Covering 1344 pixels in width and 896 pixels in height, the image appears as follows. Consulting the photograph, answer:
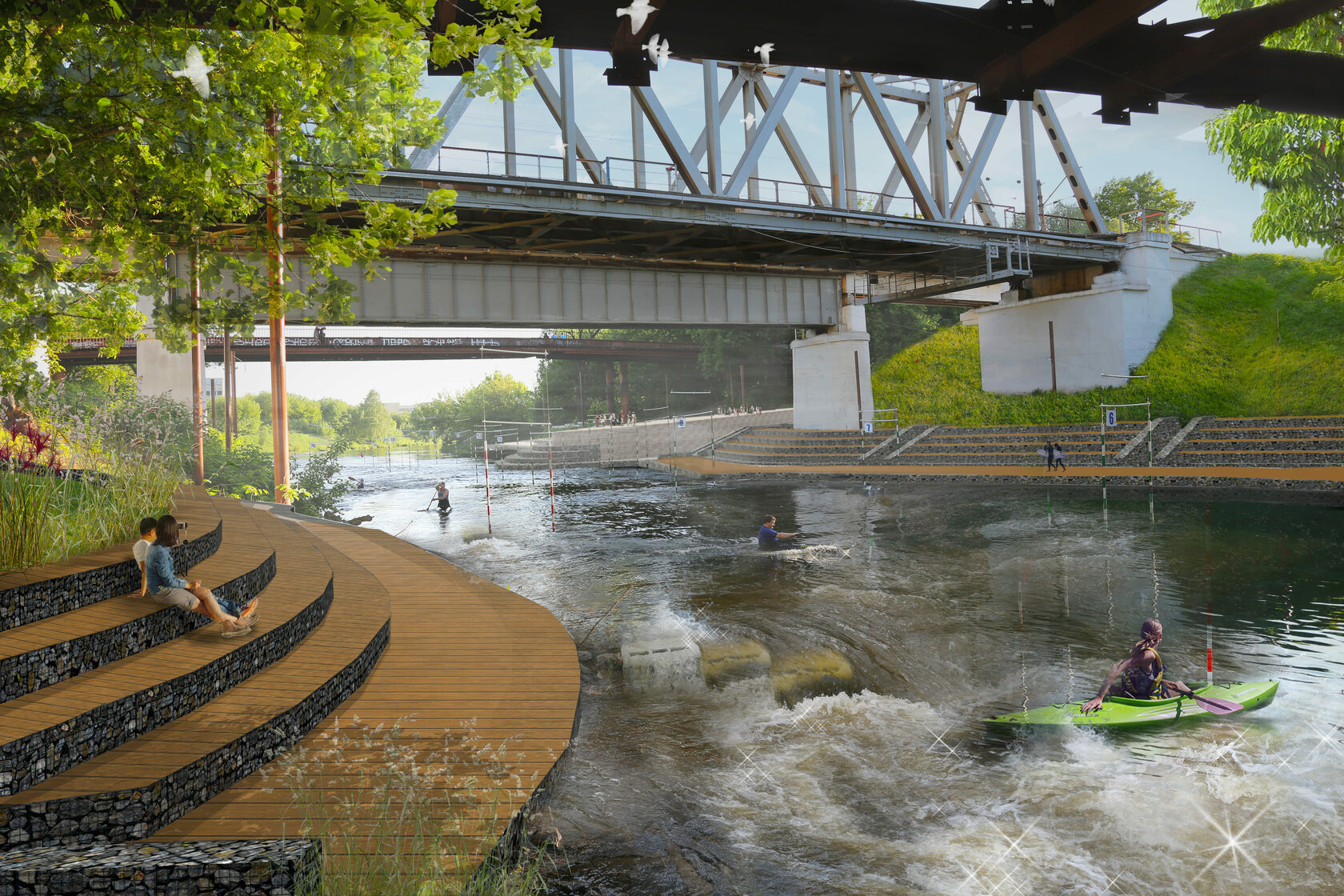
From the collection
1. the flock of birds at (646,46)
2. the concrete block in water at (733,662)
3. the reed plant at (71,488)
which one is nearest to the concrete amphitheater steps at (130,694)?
the reed plant at (71,488)

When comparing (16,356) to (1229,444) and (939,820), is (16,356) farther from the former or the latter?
(1229,444)

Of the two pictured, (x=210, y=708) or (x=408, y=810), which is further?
(x=210, y=708)

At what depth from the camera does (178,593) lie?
6.29 meters

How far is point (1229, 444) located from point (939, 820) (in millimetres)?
26944

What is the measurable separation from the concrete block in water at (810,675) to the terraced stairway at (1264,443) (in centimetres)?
2160

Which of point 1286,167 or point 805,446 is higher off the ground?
point 1286,167

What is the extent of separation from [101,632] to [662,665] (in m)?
5.84

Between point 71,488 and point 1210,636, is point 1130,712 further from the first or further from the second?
point 71,488

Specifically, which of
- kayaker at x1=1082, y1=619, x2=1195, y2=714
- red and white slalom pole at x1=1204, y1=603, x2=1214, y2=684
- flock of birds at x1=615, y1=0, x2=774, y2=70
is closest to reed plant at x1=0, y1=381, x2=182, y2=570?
flock of birds at x1=615, y1=0, x2=774, y2=70

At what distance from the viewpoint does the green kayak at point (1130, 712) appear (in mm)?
7582

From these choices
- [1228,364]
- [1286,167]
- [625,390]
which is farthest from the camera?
[625,390]

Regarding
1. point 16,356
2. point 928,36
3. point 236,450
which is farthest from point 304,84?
point 236,450

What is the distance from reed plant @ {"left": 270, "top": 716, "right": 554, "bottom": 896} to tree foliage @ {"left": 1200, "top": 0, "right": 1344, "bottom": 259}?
24.7m

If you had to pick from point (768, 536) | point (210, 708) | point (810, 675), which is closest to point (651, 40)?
point (210, 708)
